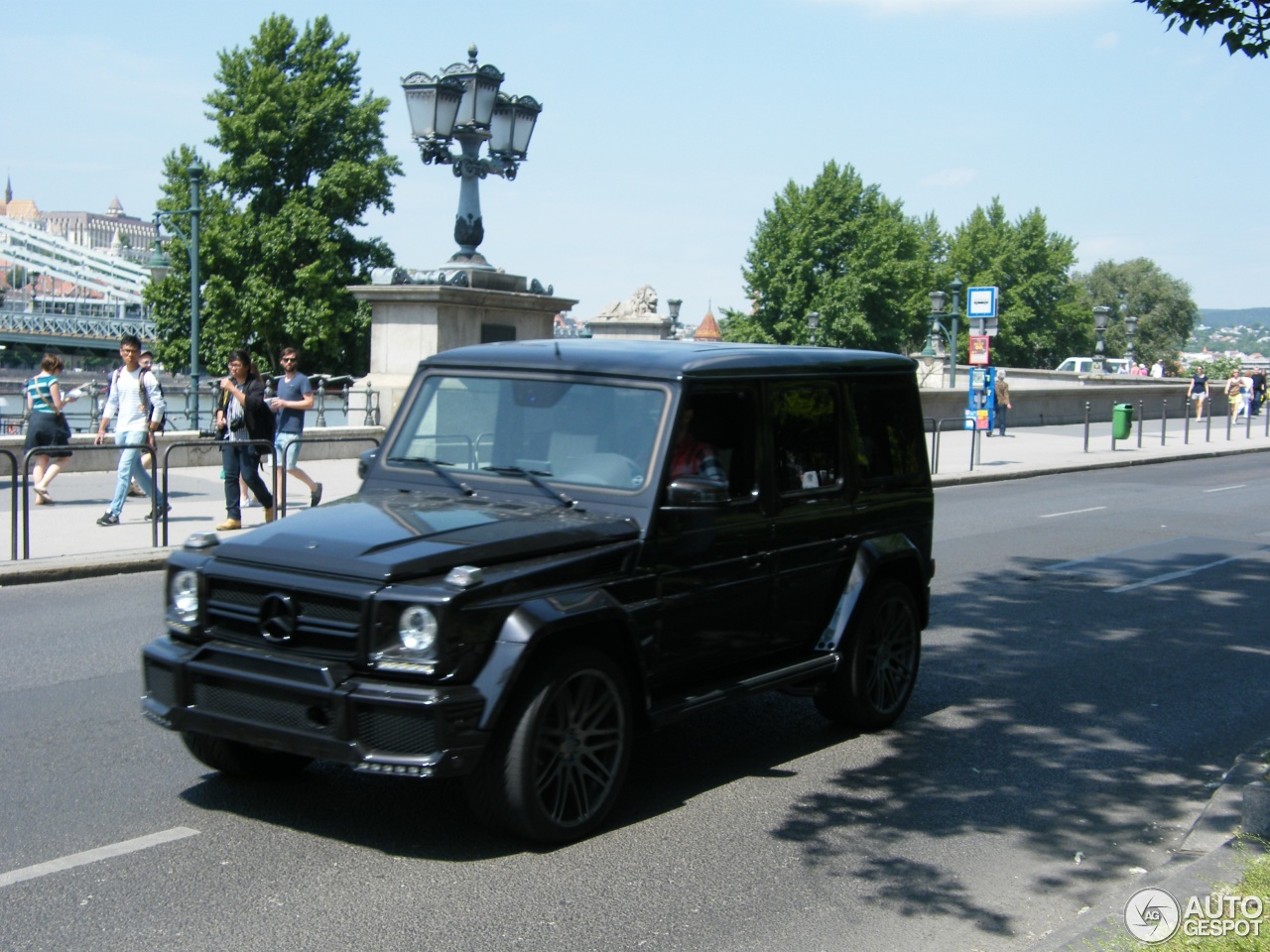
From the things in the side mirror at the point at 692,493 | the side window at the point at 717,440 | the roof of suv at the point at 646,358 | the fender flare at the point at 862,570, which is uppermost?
the roof of suv at the point at 646,358

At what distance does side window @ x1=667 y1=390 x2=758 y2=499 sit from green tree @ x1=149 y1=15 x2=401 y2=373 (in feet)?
174

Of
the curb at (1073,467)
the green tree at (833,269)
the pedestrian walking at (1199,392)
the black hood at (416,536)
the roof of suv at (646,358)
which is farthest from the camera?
the green tree at (833,269)

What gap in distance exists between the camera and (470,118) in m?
19.7

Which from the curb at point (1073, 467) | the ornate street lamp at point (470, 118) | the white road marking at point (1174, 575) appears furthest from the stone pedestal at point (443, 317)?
the white road marking at point (1174, 575)

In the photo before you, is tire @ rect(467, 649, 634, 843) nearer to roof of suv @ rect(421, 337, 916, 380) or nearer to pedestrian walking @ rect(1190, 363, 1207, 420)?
roof of suv @ rect(421, 337, 916, 380)

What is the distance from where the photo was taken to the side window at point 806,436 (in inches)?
255

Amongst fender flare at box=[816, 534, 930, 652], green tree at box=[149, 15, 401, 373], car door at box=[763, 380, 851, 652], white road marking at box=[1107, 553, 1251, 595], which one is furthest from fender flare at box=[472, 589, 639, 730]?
green tree at box=[149, 15, 401, 373]

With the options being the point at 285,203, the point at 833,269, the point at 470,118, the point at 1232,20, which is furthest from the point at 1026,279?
the point at 1232,20

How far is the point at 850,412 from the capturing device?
7.01 metres

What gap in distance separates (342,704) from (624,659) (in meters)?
1.23

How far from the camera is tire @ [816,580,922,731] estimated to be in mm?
6875

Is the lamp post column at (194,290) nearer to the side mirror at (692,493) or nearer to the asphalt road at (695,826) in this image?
the asphalt road at (695,826)

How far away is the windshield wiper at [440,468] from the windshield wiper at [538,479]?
13 cm

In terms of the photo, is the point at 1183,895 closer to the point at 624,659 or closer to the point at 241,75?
the point at 624,659
